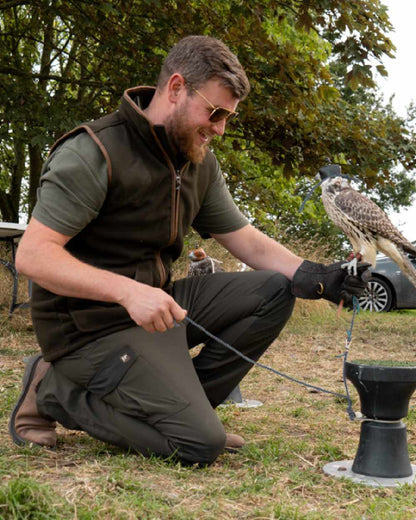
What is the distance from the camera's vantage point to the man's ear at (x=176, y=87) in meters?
3.11

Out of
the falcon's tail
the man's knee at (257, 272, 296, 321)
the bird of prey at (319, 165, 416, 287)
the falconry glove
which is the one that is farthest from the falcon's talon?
the falcon's tail

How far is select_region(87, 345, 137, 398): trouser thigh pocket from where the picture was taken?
9.67 ft

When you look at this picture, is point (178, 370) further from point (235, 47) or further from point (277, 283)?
point (235, 47)

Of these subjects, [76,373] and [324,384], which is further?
[324,384]

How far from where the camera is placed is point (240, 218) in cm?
373

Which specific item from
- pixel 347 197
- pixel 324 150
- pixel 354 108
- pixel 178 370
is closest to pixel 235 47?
pixel 324 150

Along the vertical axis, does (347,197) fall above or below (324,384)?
above

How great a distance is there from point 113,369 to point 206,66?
58.5 inches

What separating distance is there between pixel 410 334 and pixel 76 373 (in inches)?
277

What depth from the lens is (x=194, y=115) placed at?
3.11 metres

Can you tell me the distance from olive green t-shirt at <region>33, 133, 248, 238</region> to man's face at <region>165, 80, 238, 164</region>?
402mm

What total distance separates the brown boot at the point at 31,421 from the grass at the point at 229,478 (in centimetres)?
6

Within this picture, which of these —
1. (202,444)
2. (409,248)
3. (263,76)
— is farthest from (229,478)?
(263,76)

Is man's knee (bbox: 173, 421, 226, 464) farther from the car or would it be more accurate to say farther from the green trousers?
the car
